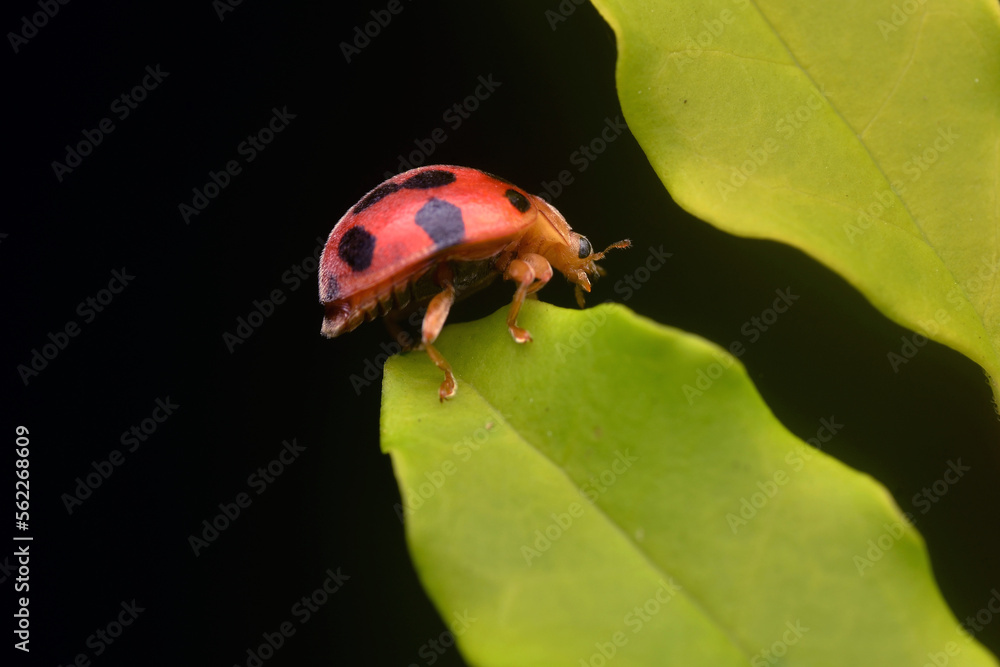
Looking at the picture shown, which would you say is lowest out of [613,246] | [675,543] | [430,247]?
[613,246]

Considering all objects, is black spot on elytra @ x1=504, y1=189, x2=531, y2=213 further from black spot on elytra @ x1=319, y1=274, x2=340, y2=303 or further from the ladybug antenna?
black spot on elytra @ x1=319, y1=274, x2=340, y2=303

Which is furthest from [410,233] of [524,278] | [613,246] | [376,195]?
[613,246]

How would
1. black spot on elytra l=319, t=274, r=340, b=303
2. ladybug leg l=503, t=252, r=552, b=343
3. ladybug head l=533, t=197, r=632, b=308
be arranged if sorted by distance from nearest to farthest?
ladybug leg l=503, t=252, r=552, b=343, black spot on elytra l=319, t=274, r=340, b=303, ladybug head l=533, t=197, r=632, b=308

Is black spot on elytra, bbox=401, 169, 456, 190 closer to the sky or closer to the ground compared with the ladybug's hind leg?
closer to the sky

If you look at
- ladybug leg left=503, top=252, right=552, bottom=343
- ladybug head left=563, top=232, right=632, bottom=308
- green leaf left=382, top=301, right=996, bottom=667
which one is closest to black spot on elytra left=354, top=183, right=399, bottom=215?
ladybug leg left=503, top=252, right=552, bottom=343

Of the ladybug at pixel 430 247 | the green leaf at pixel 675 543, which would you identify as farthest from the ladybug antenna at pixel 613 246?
the green leaf at pixel 675 543

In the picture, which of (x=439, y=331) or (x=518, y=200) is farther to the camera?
(x=518, y=200)

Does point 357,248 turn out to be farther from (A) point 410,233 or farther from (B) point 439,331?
(B) point 439,331

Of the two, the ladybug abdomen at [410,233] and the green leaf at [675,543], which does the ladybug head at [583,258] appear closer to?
the ladybug abdomen at [410,233]
